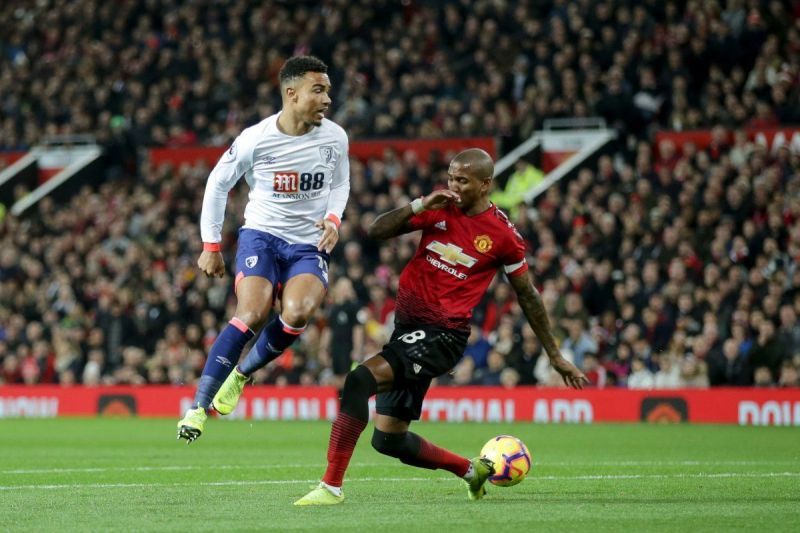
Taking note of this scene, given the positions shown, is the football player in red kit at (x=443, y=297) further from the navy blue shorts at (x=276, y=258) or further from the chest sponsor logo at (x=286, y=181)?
the chest sponsor logo at (x=286, y=181)

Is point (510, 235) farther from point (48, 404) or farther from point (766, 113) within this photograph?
point (48, 404)

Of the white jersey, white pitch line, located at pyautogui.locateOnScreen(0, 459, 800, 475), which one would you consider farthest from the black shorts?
white pitch line, located at pyautogui.locateOnScreen(0, 459, 800, 475)

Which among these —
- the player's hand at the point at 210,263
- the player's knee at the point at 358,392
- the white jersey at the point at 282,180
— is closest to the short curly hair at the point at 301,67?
the white jersey at the point at 282,180

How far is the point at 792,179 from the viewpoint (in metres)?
21.6

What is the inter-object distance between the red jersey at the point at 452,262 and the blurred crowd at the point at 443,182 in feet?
35.7

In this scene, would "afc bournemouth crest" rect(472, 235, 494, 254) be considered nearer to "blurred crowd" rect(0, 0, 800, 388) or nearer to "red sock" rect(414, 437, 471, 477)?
"red sock" rect(414, 437, 471, 477)

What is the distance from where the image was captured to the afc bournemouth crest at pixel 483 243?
31.6 ft

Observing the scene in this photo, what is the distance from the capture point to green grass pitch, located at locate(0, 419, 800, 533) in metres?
8.12

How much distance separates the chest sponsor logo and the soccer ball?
2417 mm

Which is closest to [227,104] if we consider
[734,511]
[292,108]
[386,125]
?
[386,125]

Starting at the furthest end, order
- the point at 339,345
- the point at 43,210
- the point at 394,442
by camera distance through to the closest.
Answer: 1. the point at 43,210
2. the point at 339,345
3. the point at 394,442

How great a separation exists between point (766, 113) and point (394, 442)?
50.5 ft

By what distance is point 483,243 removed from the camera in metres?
9.63

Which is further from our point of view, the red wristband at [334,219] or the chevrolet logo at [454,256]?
the red wristband at [334,219]
